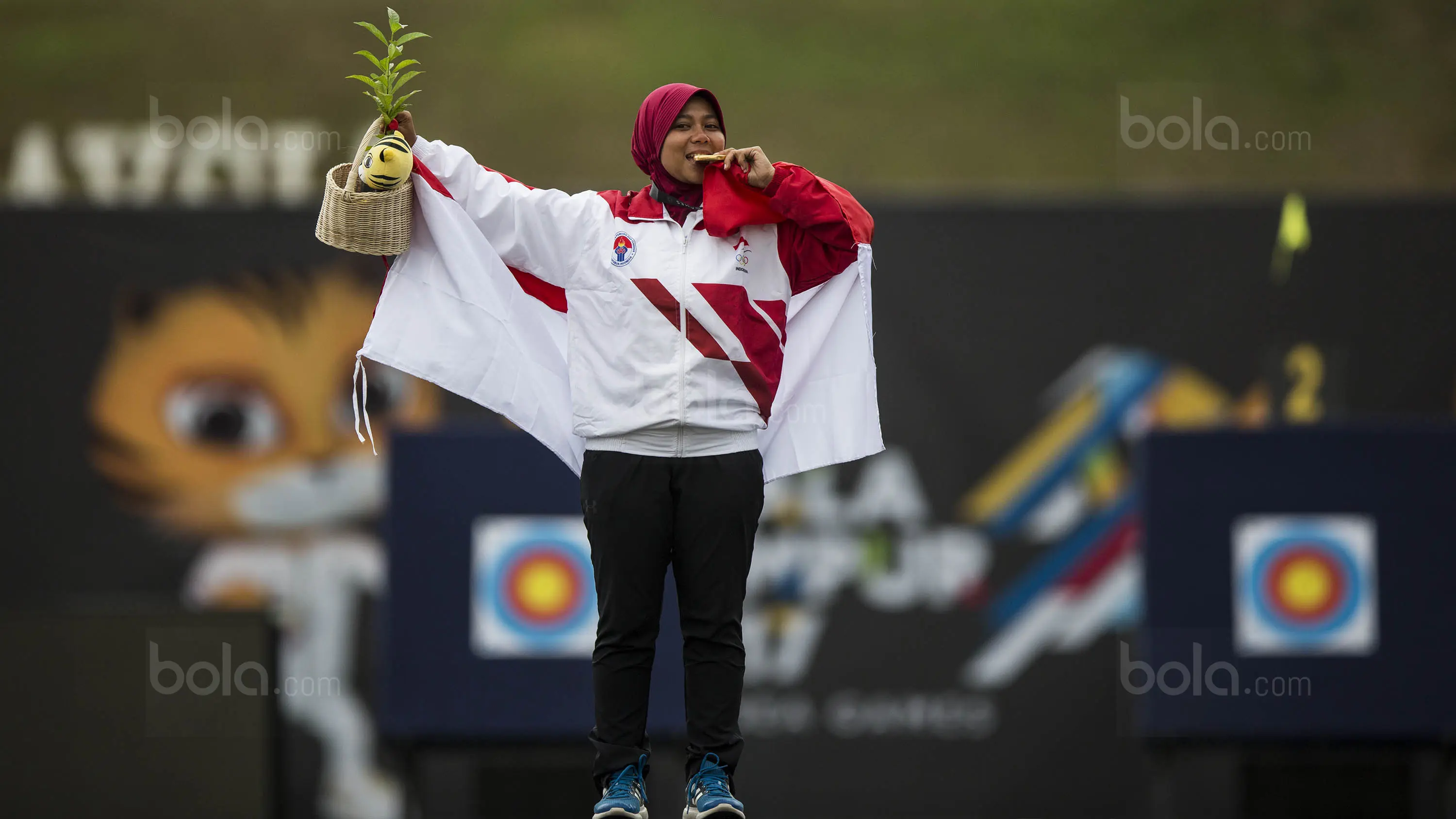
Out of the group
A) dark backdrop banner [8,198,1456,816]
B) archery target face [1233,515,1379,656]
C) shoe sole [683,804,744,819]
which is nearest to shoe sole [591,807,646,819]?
shoe sole [683,804,744,819]

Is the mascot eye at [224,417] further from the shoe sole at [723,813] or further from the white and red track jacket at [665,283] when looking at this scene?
the shoe sole at [723,813]

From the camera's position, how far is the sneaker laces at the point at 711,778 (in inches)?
98.9

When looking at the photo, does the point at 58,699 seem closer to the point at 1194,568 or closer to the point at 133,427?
the point at 133,427

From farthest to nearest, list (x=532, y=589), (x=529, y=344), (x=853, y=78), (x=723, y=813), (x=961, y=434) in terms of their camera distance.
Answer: (x=853, y=78), (x=961, y=434), (x=532, y=589), (x=529, y=344), (x=723, y=813)

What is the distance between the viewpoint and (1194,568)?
4.25 metres

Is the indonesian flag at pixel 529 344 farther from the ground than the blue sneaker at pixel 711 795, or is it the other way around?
the indonesian flag at pixel 529 344

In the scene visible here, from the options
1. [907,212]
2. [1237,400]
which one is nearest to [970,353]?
[907,212]

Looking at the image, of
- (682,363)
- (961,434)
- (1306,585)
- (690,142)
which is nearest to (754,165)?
(690,142)

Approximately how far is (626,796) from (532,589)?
1732 mm

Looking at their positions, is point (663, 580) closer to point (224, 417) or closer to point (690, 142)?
point (690, 142)

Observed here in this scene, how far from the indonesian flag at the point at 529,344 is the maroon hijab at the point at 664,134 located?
274 mm

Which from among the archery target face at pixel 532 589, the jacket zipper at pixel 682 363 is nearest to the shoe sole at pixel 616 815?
the jacket zipper at pixel 682 363

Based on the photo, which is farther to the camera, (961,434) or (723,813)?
(961,434)

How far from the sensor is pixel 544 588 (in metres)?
4.23
